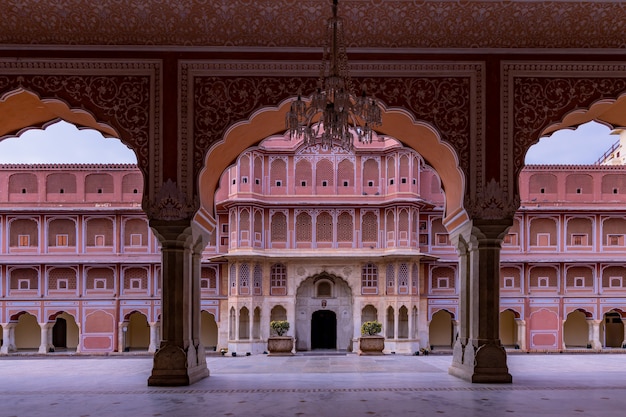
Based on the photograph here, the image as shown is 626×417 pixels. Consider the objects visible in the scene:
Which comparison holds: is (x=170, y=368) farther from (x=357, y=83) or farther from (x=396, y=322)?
(x=396, y=322)

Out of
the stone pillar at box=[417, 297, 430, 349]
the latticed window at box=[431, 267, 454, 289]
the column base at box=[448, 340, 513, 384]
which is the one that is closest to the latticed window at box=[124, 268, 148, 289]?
the stone pillar at box=[417, 297, 430, 349]

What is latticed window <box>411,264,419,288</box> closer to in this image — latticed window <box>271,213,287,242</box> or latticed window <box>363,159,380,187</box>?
latticed window <box>363,159,380,187</box>

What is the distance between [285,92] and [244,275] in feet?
48.3

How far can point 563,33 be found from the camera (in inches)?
295

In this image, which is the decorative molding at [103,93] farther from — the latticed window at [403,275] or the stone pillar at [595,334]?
the stone pillar at [595,334]

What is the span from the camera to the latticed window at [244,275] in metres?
21.7

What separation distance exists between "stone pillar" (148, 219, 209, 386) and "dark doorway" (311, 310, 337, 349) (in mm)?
15220

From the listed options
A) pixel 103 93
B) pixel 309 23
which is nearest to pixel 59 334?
pixel 103 93

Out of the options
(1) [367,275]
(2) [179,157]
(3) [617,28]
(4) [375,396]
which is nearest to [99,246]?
(1) [367,275]

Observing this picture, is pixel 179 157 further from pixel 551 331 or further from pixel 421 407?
pixel 551 331

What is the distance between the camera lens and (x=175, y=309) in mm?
7520

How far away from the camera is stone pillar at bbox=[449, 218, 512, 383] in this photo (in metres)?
7.49

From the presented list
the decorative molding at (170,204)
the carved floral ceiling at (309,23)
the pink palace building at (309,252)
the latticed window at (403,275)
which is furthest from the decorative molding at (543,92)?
the latticed window at (403,275)

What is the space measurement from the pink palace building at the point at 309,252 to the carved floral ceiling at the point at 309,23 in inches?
552
